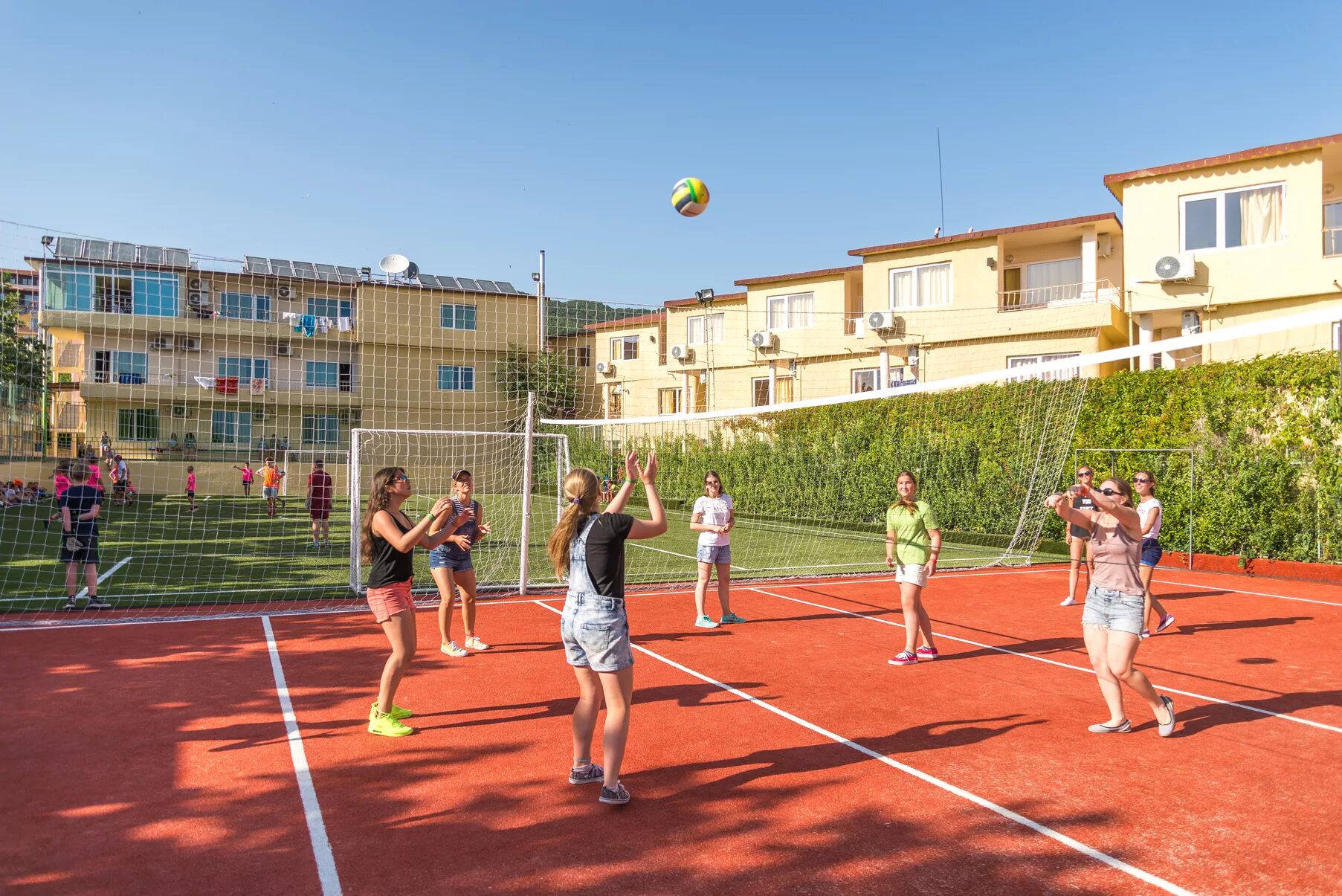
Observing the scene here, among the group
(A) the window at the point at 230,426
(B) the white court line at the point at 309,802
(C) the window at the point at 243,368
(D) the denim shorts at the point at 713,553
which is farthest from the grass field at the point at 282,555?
(C) the window at the point at 243,368

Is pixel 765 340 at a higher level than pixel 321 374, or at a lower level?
higher

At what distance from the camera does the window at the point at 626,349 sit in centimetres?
3928

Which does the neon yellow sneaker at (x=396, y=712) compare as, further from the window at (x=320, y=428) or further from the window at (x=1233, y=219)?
the window at (x=320, y=428)

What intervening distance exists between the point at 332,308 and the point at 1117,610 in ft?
133

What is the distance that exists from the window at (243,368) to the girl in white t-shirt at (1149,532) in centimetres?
3745

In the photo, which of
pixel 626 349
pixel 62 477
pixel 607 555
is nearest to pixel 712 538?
pixel 607 555

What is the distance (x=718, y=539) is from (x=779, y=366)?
23.1 m

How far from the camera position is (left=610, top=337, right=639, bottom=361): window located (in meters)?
39.3

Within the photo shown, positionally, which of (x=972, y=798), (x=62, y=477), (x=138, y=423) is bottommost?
(x=972, y=798)

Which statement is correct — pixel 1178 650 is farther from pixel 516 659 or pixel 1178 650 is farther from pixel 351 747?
pixel 351 747

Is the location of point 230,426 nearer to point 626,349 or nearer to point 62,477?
point 626,349

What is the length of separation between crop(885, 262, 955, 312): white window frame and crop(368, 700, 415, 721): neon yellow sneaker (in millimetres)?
24638

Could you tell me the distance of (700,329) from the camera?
121 feet

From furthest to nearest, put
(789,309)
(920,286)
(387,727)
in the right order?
1. (789,309)
2. (920,286)
3. (387,727)
